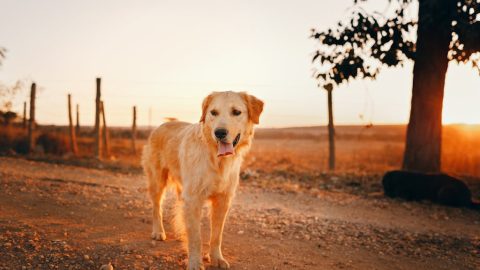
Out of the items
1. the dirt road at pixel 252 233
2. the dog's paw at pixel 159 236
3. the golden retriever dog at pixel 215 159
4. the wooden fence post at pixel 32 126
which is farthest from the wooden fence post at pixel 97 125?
the golden retriever dog at pixel 215 159

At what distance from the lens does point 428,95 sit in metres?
10.4

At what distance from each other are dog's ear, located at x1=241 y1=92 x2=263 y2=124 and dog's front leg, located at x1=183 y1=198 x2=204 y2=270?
44.2 inches

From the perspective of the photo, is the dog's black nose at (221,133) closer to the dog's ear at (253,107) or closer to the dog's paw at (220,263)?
the dog's ear at (253,107)

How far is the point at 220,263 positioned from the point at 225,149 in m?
1.38

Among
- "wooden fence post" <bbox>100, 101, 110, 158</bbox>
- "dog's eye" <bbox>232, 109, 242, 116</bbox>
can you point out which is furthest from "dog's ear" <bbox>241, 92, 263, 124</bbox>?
"wooden fence post" <bbox>100, 101, 110, 158</bbox>

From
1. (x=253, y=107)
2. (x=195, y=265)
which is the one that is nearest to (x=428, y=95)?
(x=253, y=107)

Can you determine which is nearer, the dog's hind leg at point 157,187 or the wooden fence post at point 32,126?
the dog's hind leg at point 157,187

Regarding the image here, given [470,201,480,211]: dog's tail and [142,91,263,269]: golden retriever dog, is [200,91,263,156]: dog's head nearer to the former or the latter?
[142,91,263,269]: golden retriever dog

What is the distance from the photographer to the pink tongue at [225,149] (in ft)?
13.6

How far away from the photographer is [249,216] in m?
7.30

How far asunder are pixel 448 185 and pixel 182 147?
23.7 feet

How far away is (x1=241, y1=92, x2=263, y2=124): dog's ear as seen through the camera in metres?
4.53

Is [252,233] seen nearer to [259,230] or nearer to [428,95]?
[259,230]

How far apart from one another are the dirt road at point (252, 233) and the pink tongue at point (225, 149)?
1389 mm
